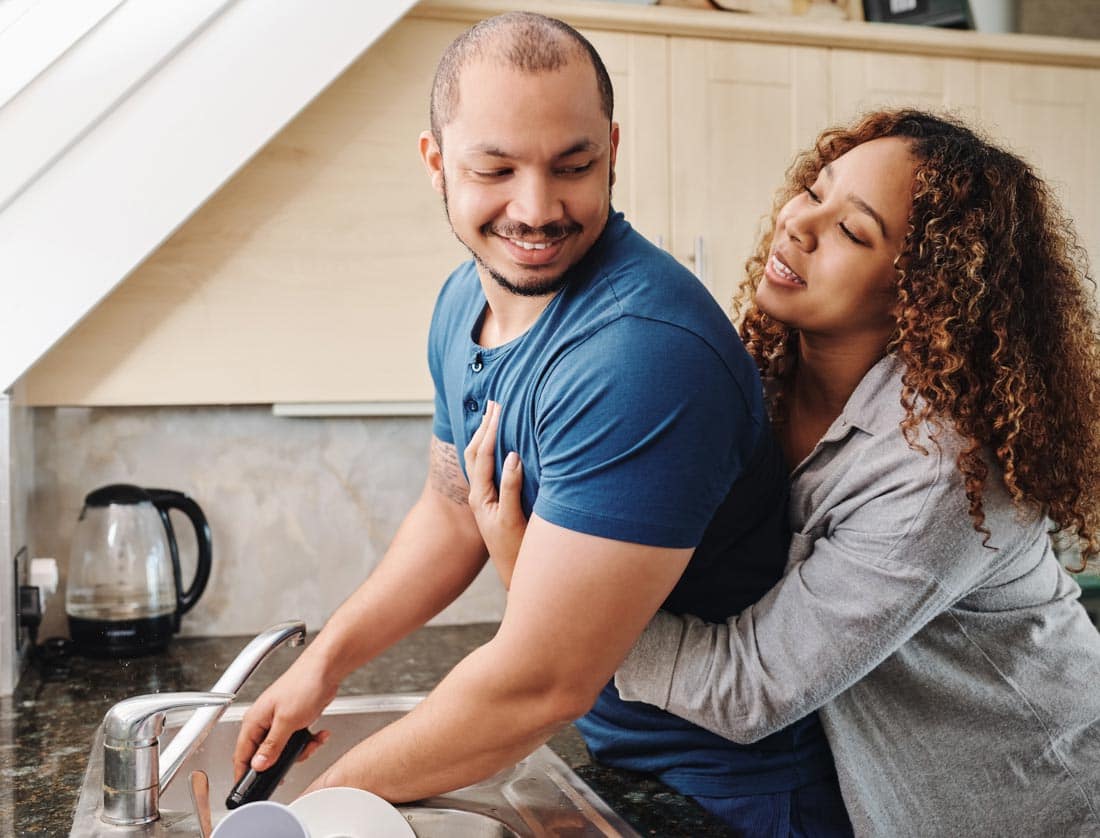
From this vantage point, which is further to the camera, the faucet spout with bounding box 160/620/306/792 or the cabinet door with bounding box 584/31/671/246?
the cabinet door with bounding box 584/31/671/246

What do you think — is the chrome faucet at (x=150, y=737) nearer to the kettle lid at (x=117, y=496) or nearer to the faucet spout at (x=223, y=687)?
the faucet spout at (x=223, y=687)

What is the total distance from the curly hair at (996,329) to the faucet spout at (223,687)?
59 cm

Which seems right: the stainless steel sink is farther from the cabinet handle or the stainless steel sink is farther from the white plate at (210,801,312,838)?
the cabinet handle

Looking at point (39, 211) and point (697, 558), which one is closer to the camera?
point (697, 558)

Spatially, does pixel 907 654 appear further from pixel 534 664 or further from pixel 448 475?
pixel 448 475

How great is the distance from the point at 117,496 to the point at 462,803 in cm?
80

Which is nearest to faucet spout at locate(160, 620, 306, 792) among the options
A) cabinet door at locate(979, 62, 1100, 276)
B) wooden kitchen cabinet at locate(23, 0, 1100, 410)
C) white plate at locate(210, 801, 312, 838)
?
white plate at locate(210, 801, 312, 838)

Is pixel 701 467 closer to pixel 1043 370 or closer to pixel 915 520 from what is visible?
pixel 915 520

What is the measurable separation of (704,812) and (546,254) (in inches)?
20.6

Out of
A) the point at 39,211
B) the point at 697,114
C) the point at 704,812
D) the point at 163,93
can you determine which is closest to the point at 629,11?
the point at 697,114

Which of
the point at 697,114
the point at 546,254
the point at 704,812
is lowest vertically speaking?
the point at 704,812

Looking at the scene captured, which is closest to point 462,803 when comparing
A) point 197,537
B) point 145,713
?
point 145,713

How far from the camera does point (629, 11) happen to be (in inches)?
65.7

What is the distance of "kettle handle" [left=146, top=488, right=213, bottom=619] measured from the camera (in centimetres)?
165
